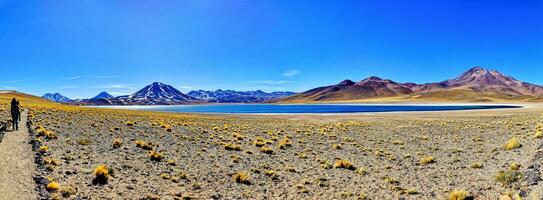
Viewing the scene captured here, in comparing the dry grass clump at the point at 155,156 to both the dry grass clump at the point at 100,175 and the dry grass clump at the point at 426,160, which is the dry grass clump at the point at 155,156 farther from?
the dry grass clump at the point at 426,160

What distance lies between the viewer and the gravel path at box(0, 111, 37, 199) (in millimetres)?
11992

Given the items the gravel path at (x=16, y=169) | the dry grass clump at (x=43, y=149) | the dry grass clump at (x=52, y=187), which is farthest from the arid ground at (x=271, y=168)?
the gravel path at (x=16, y=169)

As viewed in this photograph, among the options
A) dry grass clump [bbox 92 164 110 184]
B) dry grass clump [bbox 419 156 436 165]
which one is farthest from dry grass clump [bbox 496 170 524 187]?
dry grass clump [bbox 92 164 110 184]

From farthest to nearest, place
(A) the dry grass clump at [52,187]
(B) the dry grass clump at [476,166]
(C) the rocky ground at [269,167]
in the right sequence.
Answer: (B) the dry grass clump at [476,166] < (C) the rocky ground at [269,167] < (A) the dry grass clump at [52,187]

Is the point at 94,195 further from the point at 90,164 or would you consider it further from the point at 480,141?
the point at 480,141

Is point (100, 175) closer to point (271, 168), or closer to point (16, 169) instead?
point (16, 169)

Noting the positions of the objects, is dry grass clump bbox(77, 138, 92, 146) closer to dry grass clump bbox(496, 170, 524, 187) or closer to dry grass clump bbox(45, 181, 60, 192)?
dry grass clump bbox(45, 181, 60, 192)

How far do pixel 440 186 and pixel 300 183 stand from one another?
6.38 m

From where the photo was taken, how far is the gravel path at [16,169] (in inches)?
472

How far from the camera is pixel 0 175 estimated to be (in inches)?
531

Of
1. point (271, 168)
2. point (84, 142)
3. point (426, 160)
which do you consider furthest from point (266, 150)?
point (84, 142)

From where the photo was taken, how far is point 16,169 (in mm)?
14602

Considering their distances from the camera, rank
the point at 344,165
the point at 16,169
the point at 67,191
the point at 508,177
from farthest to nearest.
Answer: the point at 344,165, the point at 508,177, the point at 16,169, the point at 67,191

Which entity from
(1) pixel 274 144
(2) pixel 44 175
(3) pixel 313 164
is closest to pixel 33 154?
(2) pixel 44 175
